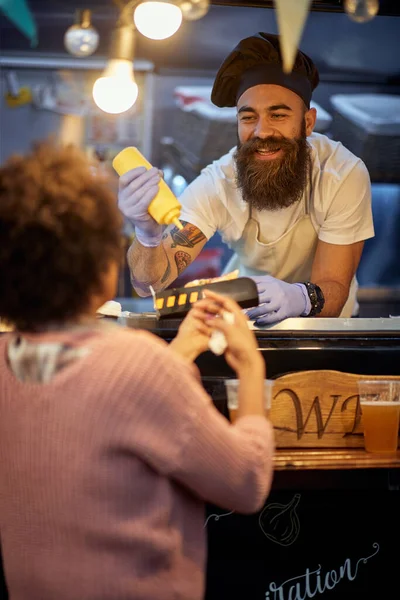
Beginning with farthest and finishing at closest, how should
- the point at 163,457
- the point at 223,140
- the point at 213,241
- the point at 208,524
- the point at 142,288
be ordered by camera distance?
the point at 213,241
the point at 223,140
the point at 142,288
the point at 208,524
the point at 163,457

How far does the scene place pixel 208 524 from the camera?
201cm

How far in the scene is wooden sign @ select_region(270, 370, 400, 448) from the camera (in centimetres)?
186

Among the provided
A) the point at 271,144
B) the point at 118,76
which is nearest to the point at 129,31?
the point at 118,76

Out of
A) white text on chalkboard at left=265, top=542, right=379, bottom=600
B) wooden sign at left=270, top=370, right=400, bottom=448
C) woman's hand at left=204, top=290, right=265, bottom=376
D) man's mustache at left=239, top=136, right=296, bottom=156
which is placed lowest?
white text on chalkboard at left=265, top=542, right=379, bottom=600

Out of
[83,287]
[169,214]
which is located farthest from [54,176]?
[169,214]

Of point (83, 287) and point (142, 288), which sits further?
point (142, 288)

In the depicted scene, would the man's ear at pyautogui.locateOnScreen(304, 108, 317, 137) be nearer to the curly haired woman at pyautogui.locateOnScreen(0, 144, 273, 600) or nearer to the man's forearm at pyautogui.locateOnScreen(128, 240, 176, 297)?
the man's forearm at pyautogui.locateOnScreen(128, 240, 176, 297)

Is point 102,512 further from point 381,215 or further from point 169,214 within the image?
point 381,215

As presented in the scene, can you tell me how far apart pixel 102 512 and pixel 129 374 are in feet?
0.70

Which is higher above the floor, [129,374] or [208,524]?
[129,374]

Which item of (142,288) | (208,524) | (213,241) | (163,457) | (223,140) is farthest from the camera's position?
(213,241)

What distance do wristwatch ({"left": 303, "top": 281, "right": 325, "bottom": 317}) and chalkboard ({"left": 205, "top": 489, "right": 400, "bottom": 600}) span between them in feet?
2.44

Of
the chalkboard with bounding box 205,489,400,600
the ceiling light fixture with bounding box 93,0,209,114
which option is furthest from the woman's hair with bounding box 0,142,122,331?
the ceiling light fixture with bounding box 93,0,209,114

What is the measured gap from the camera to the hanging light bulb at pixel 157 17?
2.63m
